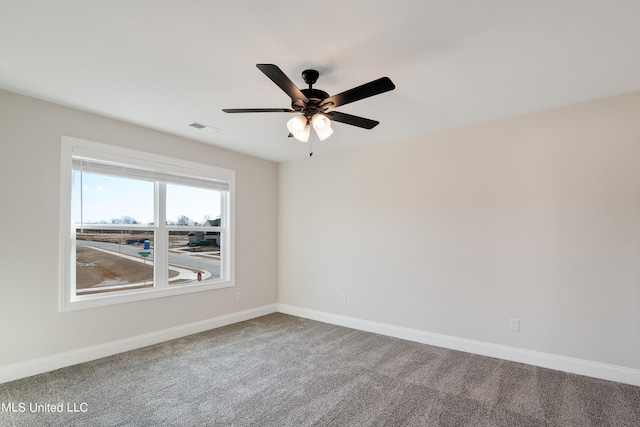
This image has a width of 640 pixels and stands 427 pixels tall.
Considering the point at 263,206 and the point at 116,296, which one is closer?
the point at 116,296

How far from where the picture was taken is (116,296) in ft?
11.1

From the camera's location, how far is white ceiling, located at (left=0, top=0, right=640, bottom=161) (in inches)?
69.4

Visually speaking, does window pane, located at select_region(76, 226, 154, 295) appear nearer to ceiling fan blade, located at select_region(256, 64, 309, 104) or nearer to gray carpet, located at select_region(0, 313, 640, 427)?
gray carpet, located at select_region(0, 313, 640, 427)

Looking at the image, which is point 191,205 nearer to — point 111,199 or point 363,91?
point 111,199

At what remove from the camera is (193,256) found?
4.30m

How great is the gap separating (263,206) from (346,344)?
99.3 inches

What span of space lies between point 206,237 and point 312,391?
2.67 m

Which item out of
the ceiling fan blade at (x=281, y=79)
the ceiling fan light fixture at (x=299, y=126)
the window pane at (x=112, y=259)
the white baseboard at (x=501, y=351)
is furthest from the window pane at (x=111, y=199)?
the white baseboard at (x=501, y=351)

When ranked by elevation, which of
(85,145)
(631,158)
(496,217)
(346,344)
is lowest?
(346,344)

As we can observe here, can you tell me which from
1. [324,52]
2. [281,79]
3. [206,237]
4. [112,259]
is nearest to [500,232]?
[324,52]

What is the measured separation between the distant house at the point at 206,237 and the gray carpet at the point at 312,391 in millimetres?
1395

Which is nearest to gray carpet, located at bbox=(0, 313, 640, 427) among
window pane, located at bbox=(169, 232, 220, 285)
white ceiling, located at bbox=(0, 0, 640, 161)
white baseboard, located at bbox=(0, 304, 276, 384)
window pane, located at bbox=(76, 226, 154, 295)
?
white baseboard, located at bbox=(0, 304, 276, 384)

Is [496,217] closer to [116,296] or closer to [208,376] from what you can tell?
[208,376]

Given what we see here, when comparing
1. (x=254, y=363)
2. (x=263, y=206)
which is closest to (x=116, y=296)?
(x=254, y=363)
